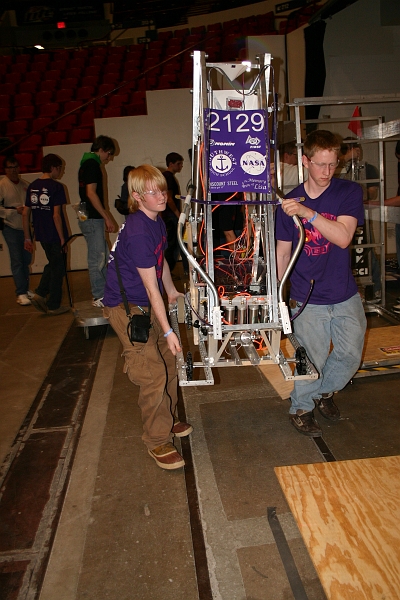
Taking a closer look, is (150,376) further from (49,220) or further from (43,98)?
(43,98)

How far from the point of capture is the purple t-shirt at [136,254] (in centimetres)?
269

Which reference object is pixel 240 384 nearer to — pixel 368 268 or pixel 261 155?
pixel 261 155

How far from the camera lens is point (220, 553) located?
2303 millimetres

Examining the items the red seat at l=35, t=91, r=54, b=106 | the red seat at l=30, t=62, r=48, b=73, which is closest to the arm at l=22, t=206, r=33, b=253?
the red seat at l=35, t=91, r=54, b=106

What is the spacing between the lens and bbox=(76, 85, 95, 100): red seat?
12.3 meters

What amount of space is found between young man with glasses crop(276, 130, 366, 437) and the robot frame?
0.63 ft

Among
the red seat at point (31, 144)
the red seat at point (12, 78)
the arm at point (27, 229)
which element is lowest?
the arm at point (27, 229)

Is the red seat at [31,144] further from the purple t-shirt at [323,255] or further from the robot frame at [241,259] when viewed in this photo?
the purple t-shirt at [323,255]

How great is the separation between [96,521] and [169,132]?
8.06 metres

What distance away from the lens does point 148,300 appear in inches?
116

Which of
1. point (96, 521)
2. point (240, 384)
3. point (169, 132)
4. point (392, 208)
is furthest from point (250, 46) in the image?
point (96, 521)

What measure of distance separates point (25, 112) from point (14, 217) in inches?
261

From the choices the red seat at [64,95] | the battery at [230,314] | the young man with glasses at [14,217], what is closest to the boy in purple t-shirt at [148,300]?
the battery at [230,314]

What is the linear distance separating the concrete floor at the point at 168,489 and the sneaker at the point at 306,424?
6 centimetres
